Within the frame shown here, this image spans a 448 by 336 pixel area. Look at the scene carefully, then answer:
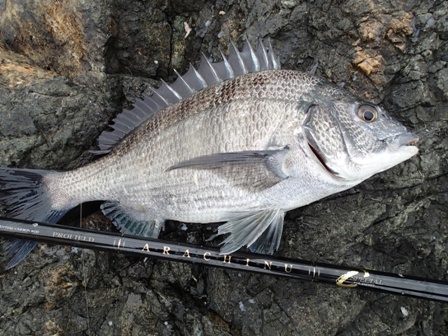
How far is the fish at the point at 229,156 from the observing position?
2.25m

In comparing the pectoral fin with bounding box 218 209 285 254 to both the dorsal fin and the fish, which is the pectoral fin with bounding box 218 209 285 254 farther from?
the dorsal fin

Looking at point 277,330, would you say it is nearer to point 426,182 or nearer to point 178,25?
point 426,182

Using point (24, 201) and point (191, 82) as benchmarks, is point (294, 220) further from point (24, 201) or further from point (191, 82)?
point (24, 201)

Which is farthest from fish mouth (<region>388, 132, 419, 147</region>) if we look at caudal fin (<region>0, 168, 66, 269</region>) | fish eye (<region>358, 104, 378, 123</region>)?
caudal fin (<region>0, 168, 66, 269</region>)

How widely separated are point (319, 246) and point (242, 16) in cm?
174

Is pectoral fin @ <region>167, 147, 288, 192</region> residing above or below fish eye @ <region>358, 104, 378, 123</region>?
below

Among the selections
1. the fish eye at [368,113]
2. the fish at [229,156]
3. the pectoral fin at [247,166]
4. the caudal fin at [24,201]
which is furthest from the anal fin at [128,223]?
the fish eye at [368,113]

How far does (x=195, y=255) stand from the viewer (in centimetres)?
245

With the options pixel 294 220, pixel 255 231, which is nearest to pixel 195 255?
pixel 255 231

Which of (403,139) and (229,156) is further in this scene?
(229,156)

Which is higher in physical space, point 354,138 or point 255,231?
point 354,138

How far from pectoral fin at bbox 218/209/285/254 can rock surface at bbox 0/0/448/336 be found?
27 cm

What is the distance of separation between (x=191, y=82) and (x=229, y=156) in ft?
2.22

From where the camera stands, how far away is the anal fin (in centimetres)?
273
